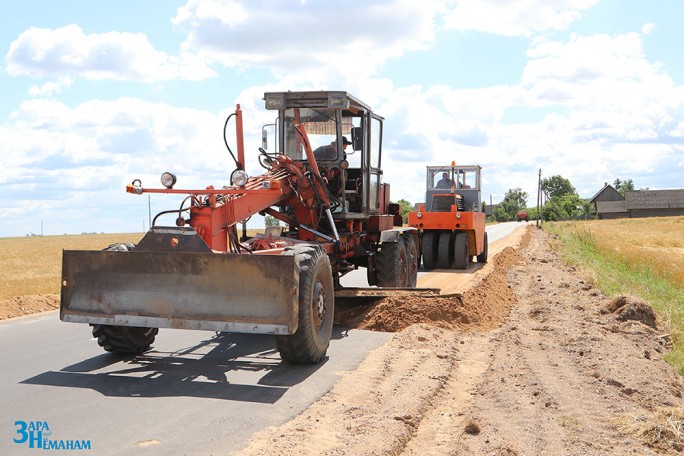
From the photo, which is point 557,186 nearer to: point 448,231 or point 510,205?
point 510,205

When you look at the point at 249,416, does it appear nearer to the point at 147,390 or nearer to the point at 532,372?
the point at 147,390

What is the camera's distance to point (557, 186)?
476 feet

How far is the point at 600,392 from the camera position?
673cm

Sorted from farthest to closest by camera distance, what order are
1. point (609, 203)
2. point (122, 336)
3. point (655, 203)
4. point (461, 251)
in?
point (609, 203) < point (655, 203) < point (461, 251) < point (122, 336)

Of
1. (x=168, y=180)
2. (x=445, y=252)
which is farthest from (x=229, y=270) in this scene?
(x=445, y=252)

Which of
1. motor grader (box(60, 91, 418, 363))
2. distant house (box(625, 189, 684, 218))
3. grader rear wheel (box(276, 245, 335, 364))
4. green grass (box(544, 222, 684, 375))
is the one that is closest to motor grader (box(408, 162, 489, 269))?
green grass (box(544, 222, 684, 375))

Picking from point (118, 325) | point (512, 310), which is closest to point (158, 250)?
point (118, 325)

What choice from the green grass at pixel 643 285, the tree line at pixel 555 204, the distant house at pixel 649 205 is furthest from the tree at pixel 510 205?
the green grass at pixel 643 285

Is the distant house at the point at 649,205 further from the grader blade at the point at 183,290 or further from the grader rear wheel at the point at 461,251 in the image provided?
the grader blade at the point at 183,290

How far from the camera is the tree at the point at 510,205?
120688 millimetres
